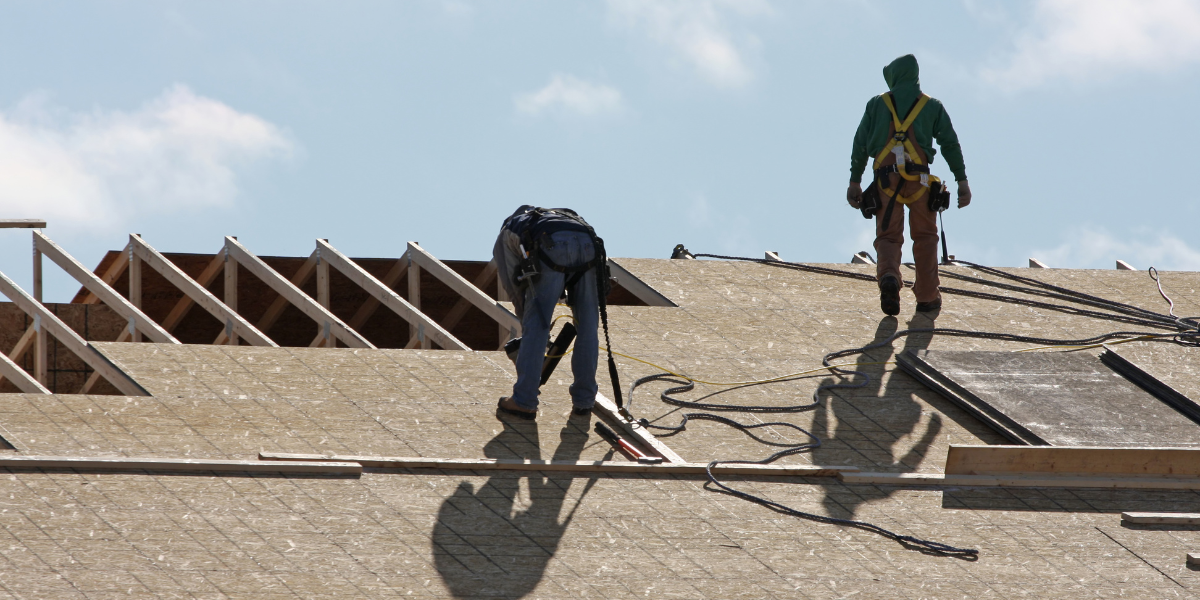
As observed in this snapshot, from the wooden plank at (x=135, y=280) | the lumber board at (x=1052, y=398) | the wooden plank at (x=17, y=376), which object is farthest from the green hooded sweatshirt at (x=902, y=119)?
the wooden plank at (x=135, y=280)

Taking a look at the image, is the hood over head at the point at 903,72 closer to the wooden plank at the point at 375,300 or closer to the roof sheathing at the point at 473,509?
the roof sheathing at the point at 473,509

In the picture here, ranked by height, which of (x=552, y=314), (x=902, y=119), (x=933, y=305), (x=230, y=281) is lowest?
(x=230, y=281)

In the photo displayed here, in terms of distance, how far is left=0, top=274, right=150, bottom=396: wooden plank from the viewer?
608 cm

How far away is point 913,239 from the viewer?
8.04 metres

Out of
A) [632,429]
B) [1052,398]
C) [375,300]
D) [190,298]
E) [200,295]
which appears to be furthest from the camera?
[375,300]

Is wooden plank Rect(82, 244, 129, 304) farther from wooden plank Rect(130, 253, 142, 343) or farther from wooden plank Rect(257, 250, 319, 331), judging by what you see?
wooden plank Rect(257, 250, 319, 331)

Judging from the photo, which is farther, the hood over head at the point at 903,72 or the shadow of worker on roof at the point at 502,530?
the hood over head at the point at 903,72

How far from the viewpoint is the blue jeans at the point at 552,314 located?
5.75 m

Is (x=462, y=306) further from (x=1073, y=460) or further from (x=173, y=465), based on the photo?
(x=1073, y=460)

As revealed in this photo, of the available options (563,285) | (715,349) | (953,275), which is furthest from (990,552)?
(953,275)

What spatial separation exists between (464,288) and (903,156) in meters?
A: 2.94

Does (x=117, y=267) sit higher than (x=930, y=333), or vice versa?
(x=930, y=333)

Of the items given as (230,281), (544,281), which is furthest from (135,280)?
(544,281)

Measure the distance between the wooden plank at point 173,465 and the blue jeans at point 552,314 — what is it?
1.03 meters
